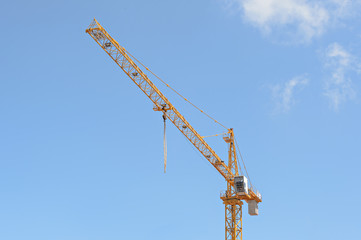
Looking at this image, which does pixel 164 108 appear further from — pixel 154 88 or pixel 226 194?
pixel 226 194

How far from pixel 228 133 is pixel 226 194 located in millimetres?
13449

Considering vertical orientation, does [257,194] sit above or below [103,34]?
below

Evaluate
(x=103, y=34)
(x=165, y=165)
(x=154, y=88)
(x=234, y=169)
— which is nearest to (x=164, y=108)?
(x=154, y=88)

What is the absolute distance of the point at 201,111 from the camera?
345 feet

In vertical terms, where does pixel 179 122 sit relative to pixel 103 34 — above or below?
below

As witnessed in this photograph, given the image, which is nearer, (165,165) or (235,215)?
(165,165)

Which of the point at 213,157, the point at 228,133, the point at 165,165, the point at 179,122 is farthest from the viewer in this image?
the point at 228,133

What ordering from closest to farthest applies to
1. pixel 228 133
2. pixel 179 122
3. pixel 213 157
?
1. pixel 179 122
2. pixel 213 157
3. pixel 228 133

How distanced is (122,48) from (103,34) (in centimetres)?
400

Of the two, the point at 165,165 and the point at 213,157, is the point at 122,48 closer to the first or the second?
the point at 165,165

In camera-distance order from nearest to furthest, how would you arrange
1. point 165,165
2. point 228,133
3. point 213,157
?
point 165,165
point 213,157
point 228,133

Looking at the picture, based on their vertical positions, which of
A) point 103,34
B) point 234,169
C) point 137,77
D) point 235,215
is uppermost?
point 103,34

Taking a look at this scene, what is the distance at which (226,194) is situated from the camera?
108375 mm

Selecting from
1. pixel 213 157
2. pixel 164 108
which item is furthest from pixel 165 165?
pixel 213 157
